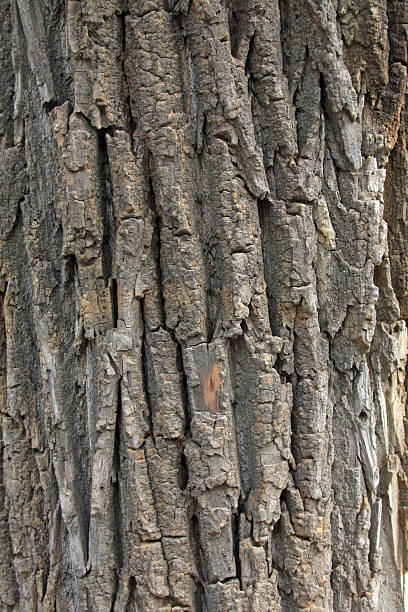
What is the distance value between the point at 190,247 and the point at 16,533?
1.32m

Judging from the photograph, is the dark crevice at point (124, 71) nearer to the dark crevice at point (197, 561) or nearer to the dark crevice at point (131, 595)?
the dark crevice at point (197, 561)

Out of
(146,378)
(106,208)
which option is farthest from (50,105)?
(146,378)

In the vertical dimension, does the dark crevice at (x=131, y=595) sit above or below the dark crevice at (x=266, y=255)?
below

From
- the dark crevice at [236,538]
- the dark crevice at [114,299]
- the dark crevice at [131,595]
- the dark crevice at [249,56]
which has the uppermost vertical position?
the dark crevice at [249,56]

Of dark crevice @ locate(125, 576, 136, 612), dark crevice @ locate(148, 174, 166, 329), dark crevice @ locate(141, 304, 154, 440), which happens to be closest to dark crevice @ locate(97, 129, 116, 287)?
dark crevice @ locate(148, 174, 166, 329)

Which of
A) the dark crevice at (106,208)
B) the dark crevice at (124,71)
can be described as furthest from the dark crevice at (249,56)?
the dark crevice at (106,208)

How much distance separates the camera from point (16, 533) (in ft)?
6.48

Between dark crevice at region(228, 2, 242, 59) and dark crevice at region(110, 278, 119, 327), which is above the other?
dark crevice at region(228, 2, 242, 59)

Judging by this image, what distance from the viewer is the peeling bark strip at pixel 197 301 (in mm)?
1718

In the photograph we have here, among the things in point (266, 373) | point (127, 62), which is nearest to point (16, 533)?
point (266, 373)

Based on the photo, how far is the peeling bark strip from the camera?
1.72 m

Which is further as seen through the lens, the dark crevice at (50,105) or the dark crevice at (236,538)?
the dark crevice at (50,105)

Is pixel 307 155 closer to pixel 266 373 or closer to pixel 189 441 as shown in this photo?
pixel 266 373

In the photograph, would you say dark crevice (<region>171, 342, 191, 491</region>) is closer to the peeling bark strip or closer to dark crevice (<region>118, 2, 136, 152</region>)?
the peeling bark strip
